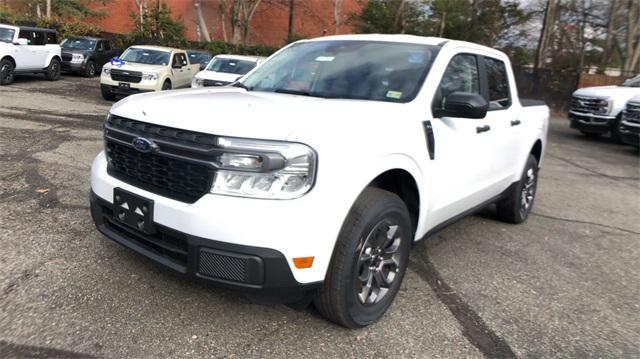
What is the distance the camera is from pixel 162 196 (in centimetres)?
280

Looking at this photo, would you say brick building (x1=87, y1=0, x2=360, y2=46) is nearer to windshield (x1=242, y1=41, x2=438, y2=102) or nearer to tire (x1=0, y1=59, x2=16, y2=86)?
tire (x1=0, y1=59, x2=16, y2=86)

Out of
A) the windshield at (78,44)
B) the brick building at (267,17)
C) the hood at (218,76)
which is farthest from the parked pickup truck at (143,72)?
the brick building at (267,17)

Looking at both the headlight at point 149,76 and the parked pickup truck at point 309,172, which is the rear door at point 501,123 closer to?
the parked pickup truck at point 309,172

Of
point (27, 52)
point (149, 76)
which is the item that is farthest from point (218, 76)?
point (27, 52)

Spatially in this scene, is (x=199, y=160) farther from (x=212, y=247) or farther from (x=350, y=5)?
(x=350, y=5)

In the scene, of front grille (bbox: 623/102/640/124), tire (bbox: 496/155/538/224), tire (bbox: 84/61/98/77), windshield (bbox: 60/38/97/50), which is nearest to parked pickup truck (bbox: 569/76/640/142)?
front grille (bbox: 623/102/640/124)

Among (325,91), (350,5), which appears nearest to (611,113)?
(325,91)

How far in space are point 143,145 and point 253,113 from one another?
66cm

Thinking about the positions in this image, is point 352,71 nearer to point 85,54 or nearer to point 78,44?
point 85,54

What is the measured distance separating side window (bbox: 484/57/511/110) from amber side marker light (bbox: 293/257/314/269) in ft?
8.74

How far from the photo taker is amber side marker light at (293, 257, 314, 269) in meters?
2.57

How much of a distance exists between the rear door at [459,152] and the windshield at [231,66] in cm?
987

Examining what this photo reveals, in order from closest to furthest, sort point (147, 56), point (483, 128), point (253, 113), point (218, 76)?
point (253, 113) < point (483, 128) < point (218, 76) < point (147, 56)

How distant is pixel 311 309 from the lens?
3.27 m
